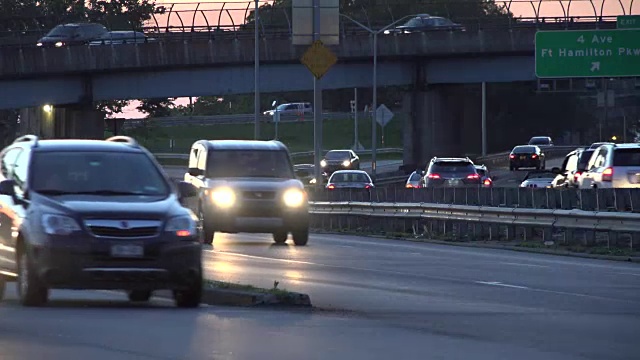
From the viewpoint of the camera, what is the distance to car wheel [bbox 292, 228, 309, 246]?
2981 centimetres

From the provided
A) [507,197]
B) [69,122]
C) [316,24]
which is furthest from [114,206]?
Answer: [69,122]

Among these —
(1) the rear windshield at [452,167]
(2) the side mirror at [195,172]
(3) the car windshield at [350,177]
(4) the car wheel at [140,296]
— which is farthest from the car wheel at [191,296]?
(3) the car windshield at [350,177]

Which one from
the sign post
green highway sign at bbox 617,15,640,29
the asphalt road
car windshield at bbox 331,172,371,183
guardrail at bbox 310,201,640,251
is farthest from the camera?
green highway sign at bbox 617,15,640,29

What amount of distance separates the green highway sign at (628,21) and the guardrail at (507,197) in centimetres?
2248

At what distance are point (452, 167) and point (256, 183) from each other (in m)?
20.1

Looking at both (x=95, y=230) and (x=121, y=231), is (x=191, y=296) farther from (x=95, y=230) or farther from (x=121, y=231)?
(x=95, y=230)

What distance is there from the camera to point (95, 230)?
15.4 meters

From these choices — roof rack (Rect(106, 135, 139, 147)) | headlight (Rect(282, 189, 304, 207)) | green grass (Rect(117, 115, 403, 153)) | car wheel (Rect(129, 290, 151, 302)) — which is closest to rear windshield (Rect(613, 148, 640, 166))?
headlight (Rect(282, 189, 304, 207))

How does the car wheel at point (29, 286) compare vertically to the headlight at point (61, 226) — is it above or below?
below

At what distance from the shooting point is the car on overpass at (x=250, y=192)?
29.5 m

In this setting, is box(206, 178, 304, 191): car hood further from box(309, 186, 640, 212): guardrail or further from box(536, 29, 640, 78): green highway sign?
box(536, 29, 640, 78): green highway sign

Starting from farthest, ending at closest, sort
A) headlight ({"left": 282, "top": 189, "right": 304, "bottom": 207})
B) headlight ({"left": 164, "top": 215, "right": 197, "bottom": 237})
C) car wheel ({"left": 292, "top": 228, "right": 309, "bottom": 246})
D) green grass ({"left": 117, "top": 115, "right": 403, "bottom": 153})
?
green grass ({"left": 117, "top": 115, "right": 403, "bottom": 153})
car wheel ({"left": 292, "top": 228, "right": 309, "bottom": 246})
headlight ({"left": 282, "top": 189, "right": 304, "bottom": 207})
headlight ({"left": 164, "top": 215, "right": 197, "bottom": 237})

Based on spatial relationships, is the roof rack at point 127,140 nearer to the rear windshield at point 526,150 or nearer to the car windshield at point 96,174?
the car windshield at point 96,174

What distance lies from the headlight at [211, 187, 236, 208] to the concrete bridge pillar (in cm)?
4285
